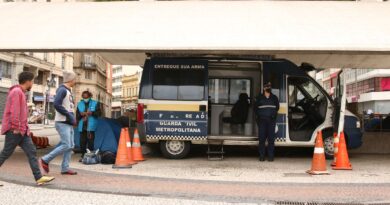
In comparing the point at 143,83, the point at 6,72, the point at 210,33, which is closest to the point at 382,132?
the point at 210,33

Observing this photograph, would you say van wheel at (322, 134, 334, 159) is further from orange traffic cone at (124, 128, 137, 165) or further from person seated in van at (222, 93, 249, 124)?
orange traffic cone at (124, 128, 137, 165)

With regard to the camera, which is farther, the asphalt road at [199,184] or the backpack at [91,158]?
the backpack at [91,158]

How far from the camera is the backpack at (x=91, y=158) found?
10.9 meters

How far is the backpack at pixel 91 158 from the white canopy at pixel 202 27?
2.46m

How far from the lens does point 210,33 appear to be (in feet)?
40.1

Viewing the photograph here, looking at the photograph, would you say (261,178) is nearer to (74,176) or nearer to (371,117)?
(74,176)

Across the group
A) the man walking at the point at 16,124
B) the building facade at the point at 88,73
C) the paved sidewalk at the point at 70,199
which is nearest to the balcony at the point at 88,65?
the building facade at the point at 88,73

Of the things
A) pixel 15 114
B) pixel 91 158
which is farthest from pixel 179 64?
pixel 15 114

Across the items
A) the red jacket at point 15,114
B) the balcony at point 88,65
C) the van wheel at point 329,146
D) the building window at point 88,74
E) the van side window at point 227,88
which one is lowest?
the van wheel at point 329,146

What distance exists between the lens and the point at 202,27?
41.5ft

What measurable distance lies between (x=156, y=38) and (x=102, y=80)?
9062 centimetres

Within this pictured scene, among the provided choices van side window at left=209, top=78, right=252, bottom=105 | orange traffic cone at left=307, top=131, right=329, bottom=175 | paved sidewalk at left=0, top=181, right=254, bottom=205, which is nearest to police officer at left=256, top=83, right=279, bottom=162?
van side window at left=209, top=78, right=252, bottom=105

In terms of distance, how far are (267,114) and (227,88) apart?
2046 mm

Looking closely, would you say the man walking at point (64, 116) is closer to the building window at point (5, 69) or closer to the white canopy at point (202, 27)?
the white canopy at point (202, 27)
